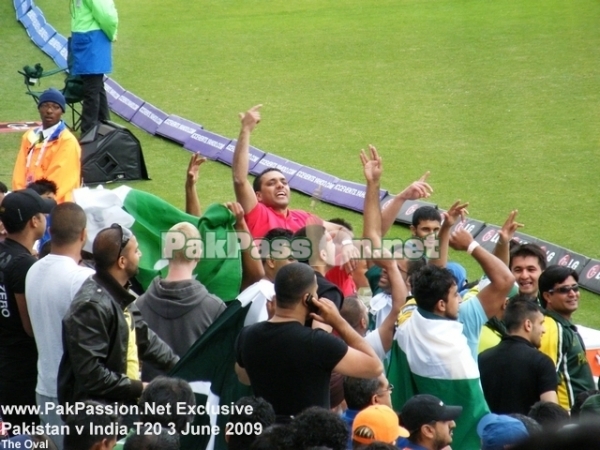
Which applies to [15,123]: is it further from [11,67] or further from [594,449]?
[594,449]

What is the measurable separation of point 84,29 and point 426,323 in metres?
8.54

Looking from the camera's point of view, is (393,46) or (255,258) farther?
(393,46)

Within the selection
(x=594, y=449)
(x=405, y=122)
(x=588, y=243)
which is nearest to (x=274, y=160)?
(x=405, y=122)

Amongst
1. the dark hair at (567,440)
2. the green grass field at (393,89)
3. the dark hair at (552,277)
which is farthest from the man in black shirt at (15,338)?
the green grass field at (393,89)

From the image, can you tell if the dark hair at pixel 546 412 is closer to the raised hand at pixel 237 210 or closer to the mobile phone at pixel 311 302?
the mobile phone at pixel 311 302

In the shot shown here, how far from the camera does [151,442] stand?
4.16m

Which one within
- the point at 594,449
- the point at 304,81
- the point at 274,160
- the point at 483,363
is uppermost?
the point at 304,81

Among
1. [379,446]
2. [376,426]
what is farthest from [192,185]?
[379,446]

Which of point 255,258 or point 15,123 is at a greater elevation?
point 15,123

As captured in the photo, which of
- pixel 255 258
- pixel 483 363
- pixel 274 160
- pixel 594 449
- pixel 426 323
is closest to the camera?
pixel 594 449

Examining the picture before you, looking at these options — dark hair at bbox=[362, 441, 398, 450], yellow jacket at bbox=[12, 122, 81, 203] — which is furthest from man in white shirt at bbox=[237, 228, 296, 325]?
yellow jacket at bbox=[12, 122, 81, 203]

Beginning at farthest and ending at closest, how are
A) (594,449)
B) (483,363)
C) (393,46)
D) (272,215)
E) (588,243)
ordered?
(393,46) < (588,243) < (272,215) < (483,363) < (594,449)

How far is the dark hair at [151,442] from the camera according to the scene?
4145mm

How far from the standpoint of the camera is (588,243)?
411 inches
